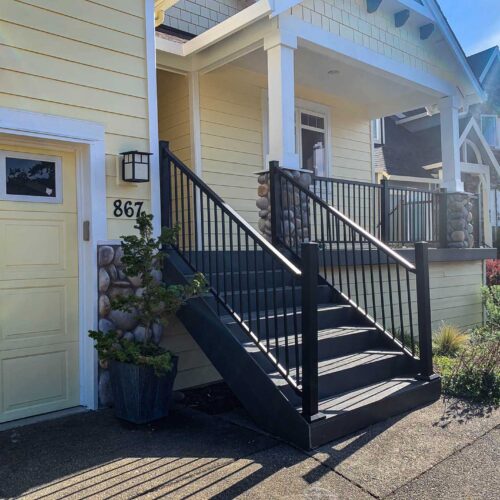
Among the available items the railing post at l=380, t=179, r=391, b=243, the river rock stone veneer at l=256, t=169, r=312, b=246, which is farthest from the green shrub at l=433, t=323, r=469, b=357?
the river rock stone veneer at l=256, t=169, r=312, b=246

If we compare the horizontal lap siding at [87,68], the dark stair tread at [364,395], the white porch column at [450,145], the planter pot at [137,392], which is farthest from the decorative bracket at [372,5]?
the planter pot at [137,392]

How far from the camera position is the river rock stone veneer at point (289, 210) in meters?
5.84

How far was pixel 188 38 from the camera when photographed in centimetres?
733

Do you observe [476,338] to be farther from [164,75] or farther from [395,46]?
[164,75]

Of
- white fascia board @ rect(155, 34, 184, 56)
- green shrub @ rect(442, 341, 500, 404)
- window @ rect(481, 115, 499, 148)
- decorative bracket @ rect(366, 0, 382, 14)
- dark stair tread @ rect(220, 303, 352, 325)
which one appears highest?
window @ rect(481, 115, 499, 148)

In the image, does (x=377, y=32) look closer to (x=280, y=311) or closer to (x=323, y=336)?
(x=280, y=311)

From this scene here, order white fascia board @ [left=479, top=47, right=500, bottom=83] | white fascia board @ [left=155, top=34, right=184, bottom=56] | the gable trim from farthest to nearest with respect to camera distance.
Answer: the gable trim → white fascia board @ [left=479, top=47, right=500, bottom=83] → white fascia board @ [left=155, top=34, right=184, bottom=56]

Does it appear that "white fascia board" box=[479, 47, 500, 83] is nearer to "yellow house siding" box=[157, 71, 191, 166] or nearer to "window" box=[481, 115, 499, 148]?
"yellow house siding" box=[157, 71, 191, 166]

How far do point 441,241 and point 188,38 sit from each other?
191 inches

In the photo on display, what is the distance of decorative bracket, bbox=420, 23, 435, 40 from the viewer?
7.80 m

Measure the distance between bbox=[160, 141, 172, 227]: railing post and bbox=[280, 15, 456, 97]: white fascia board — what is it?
2.19 m

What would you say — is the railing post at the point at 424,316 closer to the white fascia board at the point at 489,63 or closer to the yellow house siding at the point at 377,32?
the yellow house siding at the point at 377,32

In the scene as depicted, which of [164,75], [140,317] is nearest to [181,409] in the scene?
[140,317]

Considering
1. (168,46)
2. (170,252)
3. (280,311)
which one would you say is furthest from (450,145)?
(170,252)
